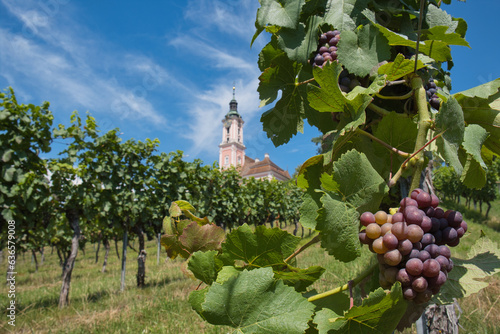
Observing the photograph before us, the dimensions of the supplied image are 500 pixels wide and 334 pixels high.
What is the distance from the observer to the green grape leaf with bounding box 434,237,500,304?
2.56 feet

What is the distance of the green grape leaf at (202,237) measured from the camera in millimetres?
908

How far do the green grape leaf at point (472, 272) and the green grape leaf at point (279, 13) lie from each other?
0.86 m

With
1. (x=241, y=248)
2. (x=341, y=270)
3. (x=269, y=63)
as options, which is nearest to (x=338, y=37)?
(x=269, y=63)

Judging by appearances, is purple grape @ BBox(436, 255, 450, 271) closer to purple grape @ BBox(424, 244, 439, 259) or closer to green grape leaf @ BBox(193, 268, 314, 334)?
purple grape @ BBox(424, 244, 439, 259)

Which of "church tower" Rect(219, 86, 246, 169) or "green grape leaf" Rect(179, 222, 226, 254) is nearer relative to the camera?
"green grape leaf" Rect(179, 222, 226, 254)

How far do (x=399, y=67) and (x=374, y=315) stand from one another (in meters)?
0.59

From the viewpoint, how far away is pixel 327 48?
1.01m

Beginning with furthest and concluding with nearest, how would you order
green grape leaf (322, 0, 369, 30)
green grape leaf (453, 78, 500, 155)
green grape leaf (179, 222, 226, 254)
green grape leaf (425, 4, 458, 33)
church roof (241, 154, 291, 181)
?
church roof (241, 154, 291, 181) → green grape leaf (425, 4, 458, 33) → green grape leaf (322, 0, 369, 30) → green grape leaf (179, 222, 226, 254) → green grape leaf (453, 78, 500, 155)

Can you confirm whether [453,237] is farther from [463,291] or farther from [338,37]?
[338,37]

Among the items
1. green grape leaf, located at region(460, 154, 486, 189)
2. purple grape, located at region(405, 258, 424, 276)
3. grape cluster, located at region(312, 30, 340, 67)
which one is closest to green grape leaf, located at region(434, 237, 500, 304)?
green grape leaf, located at region(460, 154, 486, 189)

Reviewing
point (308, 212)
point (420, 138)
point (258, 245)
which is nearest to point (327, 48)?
point (420, 138)

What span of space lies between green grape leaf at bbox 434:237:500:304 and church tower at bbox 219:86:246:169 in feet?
203

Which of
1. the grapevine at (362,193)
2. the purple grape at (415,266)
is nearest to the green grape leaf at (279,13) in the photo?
the grapevine at (362,193)

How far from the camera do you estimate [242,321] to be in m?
0.63
